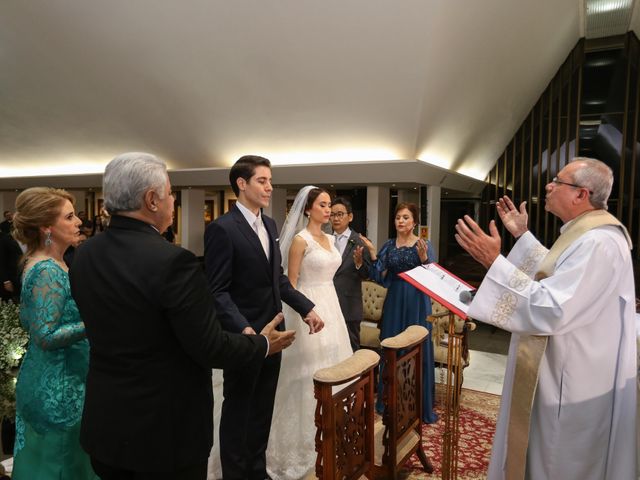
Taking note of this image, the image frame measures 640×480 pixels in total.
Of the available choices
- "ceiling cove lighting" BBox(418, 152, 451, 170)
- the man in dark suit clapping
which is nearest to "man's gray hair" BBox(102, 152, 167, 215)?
the man in dark suit clapping

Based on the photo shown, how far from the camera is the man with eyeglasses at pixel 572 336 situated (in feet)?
6.11

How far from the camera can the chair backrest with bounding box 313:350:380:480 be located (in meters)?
1.94

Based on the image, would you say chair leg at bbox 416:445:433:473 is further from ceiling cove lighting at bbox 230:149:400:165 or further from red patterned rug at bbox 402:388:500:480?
ceiling cove lighting at bbox 230:149:400:165

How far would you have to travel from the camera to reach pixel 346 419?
82.6 inches

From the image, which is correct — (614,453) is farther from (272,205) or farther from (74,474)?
(272,205)

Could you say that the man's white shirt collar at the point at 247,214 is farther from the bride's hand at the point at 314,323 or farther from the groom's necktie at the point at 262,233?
the bride's hand at the point at 314,323

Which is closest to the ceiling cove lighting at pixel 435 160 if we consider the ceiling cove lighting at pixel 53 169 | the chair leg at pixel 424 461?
the chair leg at pixel 424 461

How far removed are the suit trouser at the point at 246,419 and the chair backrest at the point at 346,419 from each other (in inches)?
14.3

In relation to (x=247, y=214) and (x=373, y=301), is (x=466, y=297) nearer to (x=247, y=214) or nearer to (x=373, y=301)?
(x=247, y=214)

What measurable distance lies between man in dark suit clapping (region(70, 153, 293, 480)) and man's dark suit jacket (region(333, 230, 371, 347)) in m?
2.64

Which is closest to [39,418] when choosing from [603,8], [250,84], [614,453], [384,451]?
[384,451]

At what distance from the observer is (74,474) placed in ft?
6.45

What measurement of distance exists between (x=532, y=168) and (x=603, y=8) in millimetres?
2947

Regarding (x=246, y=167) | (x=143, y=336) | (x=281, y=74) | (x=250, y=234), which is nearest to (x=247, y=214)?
(x=250, y=234)
